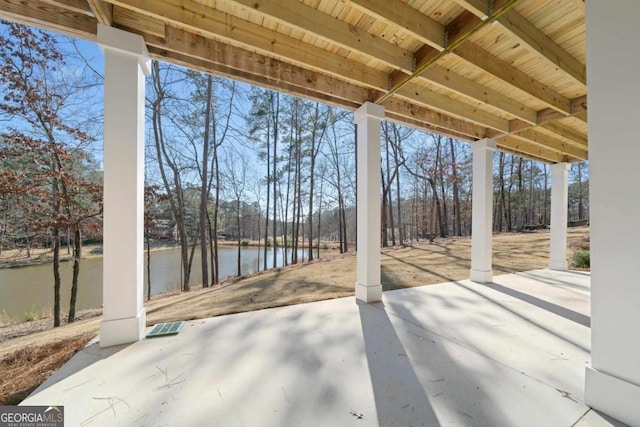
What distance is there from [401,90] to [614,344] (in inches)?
111

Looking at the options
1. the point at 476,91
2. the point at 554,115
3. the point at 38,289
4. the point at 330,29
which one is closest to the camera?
the point at 330,29

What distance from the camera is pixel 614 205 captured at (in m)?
1.29

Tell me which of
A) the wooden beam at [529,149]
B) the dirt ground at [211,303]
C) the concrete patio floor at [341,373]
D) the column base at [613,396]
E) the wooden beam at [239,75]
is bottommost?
the dirt ground at [211,303]

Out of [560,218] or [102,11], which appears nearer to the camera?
[102,11]

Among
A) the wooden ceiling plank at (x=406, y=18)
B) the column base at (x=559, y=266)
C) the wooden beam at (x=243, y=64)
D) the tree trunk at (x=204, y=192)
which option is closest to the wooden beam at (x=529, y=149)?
the column base at (x=559, y=266)

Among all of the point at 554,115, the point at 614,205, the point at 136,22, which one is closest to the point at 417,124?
the point at 554,115

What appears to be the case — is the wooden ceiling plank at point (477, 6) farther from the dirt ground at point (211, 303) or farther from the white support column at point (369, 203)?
the dirt ground at point (211, 303)

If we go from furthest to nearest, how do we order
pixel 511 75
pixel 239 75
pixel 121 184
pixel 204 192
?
pixel 204 192
pixel 511 75
pixel 239 75
pixel 121 184

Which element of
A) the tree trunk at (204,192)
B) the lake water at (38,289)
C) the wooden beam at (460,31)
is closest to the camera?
the wooden beam at (460,31)

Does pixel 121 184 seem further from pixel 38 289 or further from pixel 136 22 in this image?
pixel 38 289

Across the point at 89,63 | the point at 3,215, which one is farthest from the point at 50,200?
the point at 89,63

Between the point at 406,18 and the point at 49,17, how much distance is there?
276cm

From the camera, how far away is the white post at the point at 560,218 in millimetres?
5246

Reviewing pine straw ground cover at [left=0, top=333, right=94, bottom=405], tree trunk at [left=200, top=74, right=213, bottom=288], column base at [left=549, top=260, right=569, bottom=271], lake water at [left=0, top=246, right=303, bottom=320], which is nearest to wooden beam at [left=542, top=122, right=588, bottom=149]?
column base at [left=549, top=260, right=569, bottom=271]
